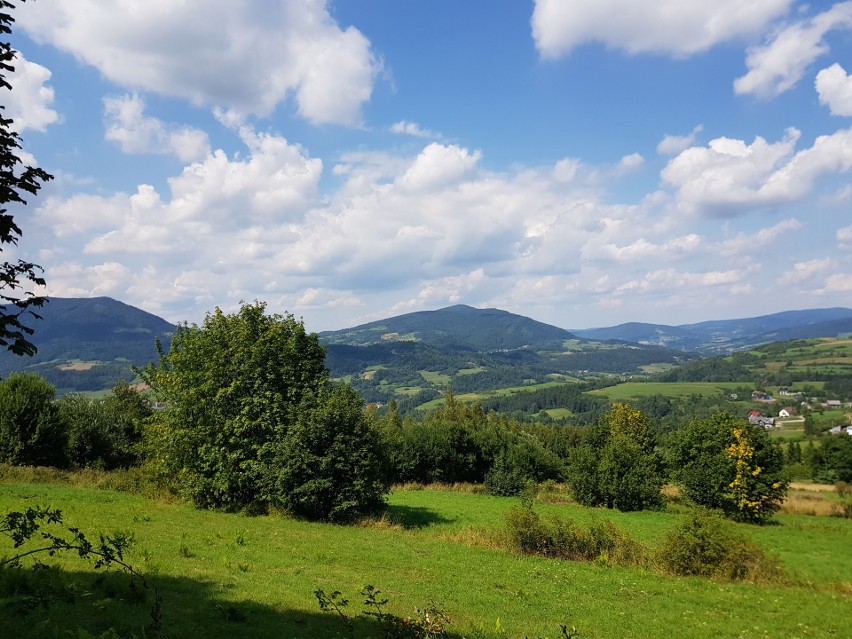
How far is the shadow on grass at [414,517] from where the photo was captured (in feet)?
91.3

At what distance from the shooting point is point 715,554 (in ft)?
61.2

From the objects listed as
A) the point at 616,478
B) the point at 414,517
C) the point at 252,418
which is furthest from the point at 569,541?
the point at 616,478

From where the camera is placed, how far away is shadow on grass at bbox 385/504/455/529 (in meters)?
27.8

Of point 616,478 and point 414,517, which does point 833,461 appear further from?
point 414,517

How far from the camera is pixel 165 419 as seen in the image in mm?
28094

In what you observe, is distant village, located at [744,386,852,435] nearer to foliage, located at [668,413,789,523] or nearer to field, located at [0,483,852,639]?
foliage, located at [668,413,789,523]

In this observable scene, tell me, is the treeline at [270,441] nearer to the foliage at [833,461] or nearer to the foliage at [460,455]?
the foliage at [460,455]

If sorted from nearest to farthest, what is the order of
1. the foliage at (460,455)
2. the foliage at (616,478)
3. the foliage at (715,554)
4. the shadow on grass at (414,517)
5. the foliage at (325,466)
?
the foliage at (715,554) < the foliage at (325,466) < the shadow on grass at (414,517) < the foliage at (616,478) < the foliage at (460,455)

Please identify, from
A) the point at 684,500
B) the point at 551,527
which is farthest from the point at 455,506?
the point at 684,500

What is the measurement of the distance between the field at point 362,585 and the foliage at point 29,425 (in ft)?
39.2

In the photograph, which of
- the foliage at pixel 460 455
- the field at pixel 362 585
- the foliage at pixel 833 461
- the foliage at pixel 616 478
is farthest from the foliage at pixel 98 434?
the foliage at pixel 833 461

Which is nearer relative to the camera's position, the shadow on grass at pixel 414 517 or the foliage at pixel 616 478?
the shadow on grass at pixel 414 517

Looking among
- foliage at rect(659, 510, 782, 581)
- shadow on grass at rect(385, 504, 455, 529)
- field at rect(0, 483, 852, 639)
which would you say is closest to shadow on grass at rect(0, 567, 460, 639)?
field at rect(0, 483, 852, 639)

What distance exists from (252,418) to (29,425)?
20.6 metres
